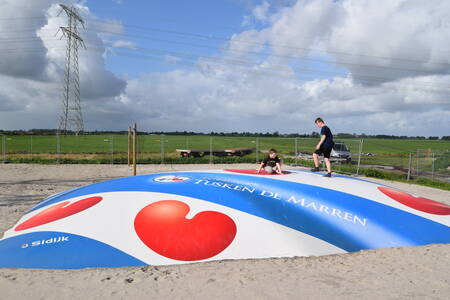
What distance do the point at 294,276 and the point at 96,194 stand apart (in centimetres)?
434

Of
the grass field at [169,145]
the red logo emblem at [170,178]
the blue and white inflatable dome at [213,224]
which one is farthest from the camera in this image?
the grass field at [169,145]

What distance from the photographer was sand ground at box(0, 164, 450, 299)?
3623 millimetres

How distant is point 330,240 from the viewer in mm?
4957

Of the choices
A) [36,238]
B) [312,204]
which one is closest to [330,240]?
[312,204]

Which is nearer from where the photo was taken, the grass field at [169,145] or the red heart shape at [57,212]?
the red heart shape at [57,212]

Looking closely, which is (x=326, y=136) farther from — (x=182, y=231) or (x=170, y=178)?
(x=182, y=231)

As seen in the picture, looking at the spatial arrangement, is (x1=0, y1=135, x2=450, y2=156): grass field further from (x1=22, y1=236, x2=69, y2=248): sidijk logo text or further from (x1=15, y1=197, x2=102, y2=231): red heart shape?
(x1=22, y1=236, x2=69, y2=248): sidijk logo text

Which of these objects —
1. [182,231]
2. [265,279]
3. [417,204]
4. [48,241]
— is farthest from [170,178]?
[417,204]

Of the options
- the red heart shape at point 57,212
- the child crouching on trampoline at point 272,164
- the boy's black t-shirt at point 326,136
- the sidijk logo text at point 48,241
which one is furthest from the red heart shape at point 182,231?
the boy's black t-shirt at point 326,136

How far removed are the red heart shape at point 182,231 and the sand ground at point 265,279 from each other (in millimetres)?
264

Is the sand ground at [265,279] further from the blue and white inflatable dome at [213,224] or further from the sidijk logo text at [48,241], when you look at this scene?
the sidijk logo text at [48,241]

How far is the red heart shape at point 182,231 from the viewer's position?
459 centimetres

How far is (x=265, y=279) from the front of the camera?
3.98m

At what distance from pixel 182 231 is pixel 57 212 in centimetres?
265
